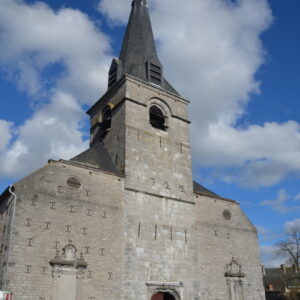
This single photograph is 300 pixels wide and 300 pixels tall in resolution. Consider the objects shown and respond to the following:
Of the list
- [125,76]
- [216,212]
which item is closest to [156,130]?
[125,76]

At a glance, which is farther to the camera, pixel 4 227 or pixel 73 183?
pixel 73 183

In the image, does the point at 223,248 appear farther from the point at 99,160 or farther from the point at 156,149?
the point at 99,160

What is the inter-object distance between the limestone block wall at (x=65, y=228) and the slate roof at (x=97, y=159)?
78 centimetres

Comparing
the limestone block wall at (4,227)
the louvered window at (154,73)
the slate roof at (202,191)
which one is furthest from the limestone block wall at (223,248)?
the limestone block wall at (4,227)

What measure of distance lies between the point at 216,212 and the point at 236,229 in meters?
1.49

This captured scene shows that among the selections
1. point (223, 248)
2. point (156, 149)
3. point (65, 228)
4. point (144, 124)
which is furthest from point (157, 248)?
point (144, 124)

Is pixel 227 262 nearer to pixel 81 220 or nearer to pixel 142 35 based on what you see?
pixel 81 220

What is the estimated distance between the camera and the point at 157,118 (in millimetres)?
18891

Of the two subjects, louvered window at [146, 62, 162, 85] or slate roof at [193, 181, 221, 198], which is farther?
louvered window at [146, 62, 162, 85]

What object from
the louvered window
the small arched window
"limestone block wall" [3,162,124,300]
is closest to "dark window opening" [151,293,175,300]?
"limestone block wall" [3,162,124,300]

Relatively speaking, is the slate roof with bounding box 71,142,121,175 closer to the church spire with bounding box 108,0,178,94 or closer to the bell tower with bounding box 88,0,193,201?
the bell tower with bounding box 88,0,193,201

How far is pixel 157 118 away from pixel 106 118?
2869 millimetres

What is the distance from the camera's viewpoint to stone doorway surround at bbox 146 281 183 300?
1451 centimetres

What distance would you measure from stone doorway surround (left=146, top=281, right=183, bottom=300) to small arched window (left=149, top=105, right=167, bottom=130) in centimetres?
780
